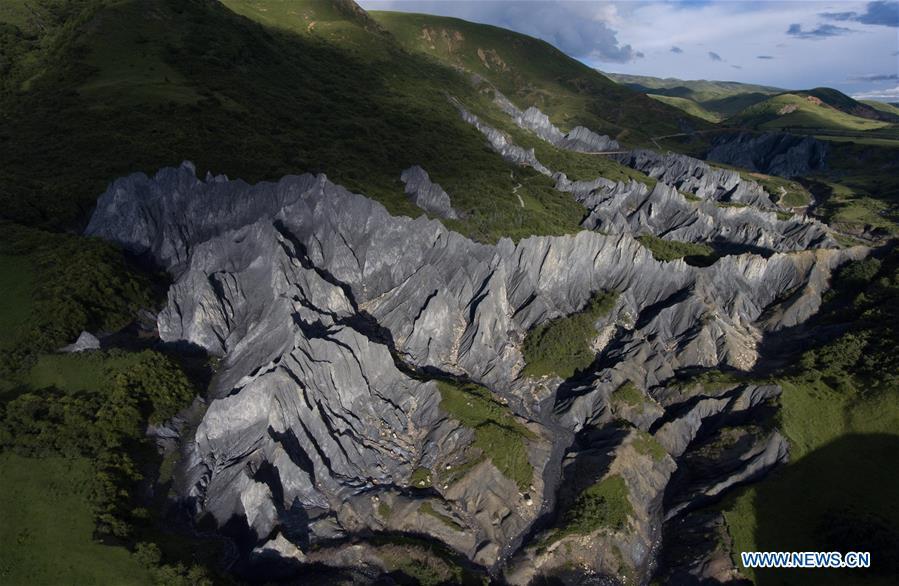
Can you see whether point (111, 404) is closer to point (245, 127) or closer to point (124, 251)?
point (124, 251)

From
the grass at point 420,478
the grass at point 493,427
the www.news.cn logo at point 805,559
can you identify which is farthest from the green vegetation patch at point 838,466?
the grass at point 420,478

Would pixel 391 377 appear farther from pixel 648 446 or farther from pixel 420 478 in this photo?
pixel 648 446

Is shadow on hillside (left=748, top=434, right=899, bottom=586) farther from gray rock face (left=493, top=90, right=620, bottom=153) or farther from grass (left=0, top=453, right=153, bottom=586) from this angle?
gray rock face (left=493, top=90, right=620, bottom=153)

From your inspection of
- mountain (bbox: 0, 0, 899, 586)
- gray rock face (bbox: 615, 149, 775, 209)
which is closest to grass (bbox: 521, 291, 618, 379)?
mountain (bbox: 0, 0, 899, 586)

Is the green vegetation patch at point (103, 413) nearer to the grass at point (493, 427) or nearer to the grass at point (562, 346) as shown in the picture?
the grass at point (493, 427)

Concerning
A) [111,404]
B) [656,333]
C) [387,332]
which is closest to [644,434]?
[656,333]

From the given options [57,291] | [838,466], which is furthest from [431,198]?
[838,466]
